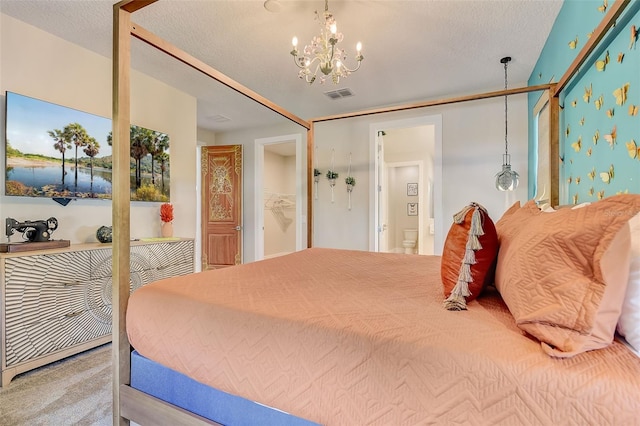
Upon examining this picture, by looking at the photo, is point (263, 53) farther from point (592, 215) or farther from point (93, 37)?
point (592, 215)

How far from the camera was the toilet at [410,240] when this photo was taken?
6587mm

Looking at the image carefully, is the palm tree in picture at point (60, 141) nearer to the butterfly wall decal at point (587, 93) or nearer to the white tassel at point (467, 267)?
the white tassel at point (467, 267)

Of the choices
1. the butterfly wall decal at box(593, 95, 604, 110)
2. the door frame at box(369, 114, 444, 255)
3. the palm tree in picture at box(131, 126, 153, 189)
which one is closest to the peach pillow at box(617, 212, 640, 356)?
the butterfly wall decal at box(593, 95, 604, 110)

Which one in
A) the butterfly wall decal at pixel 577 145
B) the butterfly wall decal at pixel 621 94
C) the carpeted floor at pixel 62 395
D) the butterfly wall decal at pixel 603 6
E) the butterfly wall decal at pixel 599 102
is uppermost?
the butterfly wall decal at pixel 603 6

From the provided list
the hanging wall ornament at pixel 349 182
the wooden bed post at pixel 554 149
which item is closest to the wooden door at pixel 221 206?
the hanging wall ornament at pixel 349 182

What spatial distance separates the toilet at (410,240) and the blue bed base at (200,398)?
5.93 metres

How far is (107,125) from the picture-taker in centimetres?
282

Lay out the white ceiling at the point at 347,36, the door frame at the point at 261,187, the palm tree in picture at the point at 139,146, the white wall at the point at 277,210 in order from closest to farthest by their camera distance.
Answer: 1. the white ceiling at the point at 347,36
2. the palm tree in picture at the point at 139,146
3. the door frame at the point at 261,187
4. the white wall at the point at 277,210

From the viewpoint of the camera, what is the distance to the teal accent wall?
1284 mm

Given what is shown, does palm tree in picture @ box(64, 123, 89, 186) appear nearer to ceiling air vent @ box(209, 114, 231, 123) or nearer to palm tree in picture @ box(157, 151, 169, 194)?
palm tree in picture @ box(157, 151, 169, 194)

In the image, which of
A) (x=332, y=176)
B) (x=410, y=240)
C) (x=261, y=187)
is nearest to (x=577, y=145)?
(x=332, y=176)

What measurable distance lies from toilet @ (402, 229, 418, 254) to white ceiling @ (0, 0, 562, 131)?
3.58 metres

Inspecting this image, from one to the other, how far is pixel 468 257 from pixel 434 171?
289cm

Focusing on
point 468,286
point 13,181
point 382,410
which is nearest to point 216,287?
point 382,410
